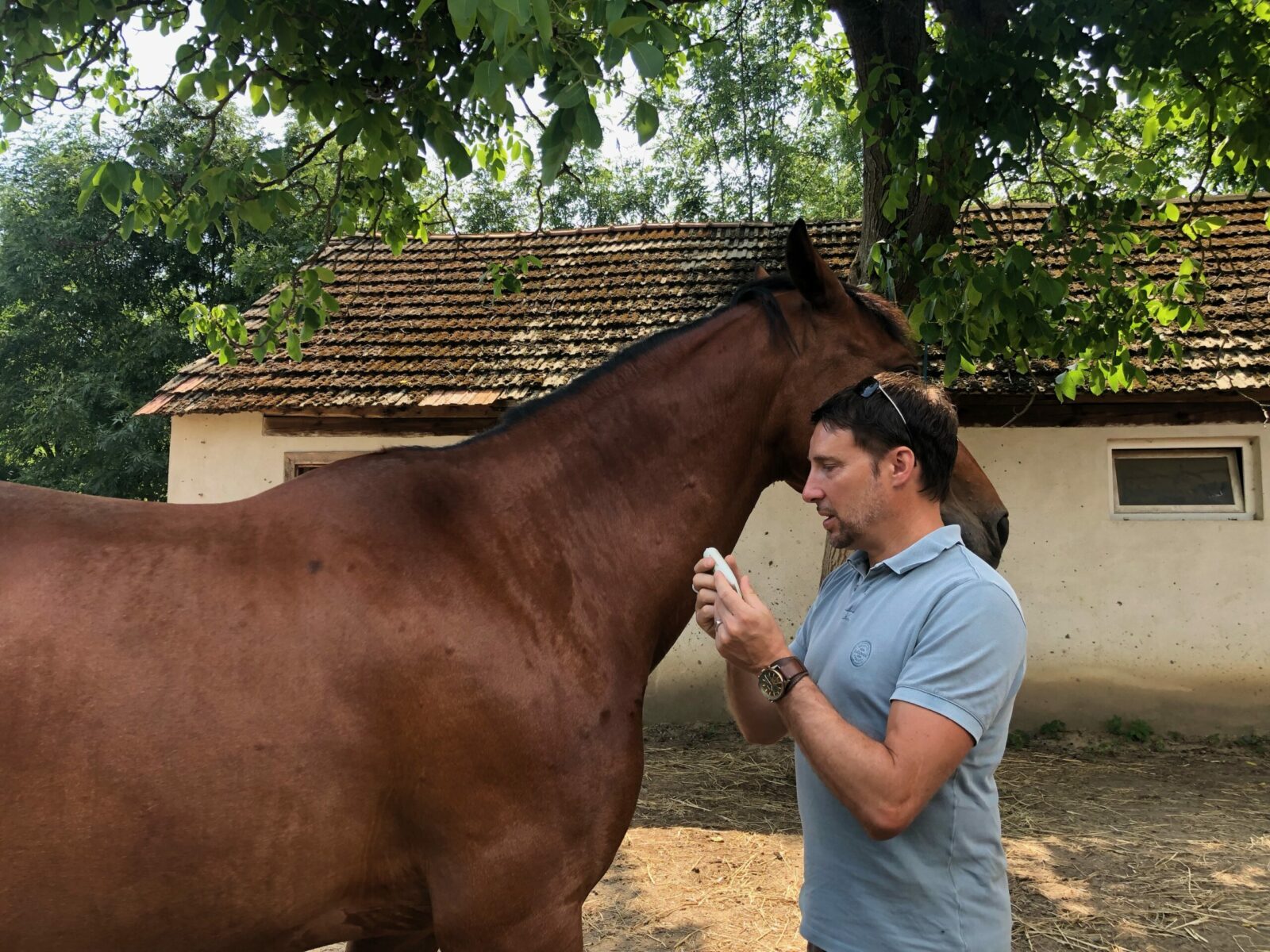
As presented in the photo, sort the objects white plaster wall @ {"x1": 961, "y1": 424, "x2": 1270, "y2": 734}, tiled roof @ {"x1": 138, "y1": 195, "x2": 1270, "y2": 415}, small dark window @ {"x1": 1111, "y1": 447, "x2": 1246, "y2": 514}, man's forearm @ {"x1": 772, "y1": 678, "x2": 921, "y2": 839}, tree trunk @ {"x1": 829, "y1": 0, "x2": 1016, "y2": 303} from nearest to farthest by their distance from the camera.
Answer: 1. man's forearm @ {"x1": 772, "y1": 678, "x2": 921, "y2": 839}
2. tree trunk @ {"x1": 829, "y1": 0, "x2": 1016, "y2": 303}
3. white plaster wall @ {"x1": 961, "y1": 424, "x2": 1270, "y2": 734}
4. small dark window @ {"x1": 1111, "y1": 447, "x2": 1246, "y2": 514}
5. tiled roof @ {"x1": 138, "y1": 195, "x2": 1270, "y2": 415}

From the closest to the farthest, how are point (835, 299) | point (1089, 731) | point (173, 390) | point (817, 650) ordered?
point (817, 650) < point (835, 299) < point (1089, 731) < point (173, 390)

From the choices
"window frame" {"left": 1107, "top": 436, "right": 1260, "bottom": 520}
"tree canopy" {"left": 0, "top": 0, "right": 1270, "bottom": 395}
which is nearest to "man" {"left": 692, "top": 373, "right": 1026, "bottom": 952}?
"tree canopy" {"left": 0, "top": 0, "right": 1270, "bottom": 395}

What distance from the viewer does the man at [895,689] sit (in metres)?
1.42

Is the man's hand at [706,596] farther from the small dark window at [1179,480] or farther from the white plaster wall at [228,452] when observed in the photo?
the small dark window at [1179,480]

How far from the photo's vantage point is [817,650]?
179cm

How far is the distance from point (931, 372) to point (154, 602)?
4499 mm

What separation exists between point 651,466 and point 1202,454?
25.6 feet

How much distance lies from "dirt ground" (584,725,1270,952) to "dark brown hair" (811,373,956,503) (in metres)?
3.05

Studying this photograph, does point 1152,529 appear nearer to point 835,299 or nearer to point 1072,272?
point 1072,272

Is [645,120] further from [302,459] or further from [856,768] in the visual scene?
[302,459]

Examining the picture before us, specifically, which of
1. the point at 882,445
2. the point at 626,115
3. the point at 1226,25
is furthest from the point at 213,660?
the point at 1226,25

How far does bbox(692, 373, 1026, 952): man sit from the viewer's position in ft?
4.66

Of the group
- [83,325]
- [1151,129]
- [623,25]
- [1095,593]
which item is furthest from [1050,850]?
[83,325]

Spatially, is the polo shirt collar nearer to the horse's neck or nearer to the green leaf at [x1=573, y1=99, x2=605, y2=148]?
the horse's neck
